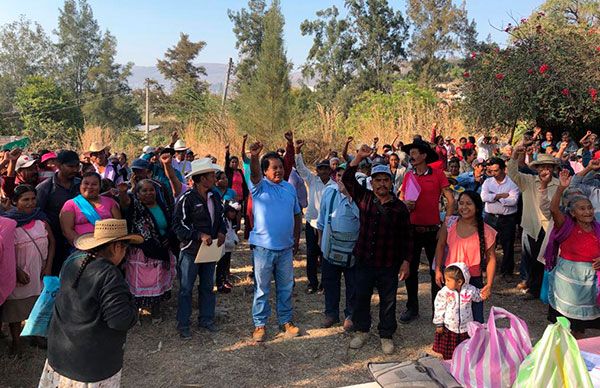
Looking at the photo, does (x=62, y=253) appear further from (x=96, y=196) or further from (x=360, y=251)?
(x=360, y=251)

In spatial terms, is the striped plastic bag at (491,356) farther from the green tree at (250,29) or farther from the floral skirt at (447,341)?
the green tree at (250,29)

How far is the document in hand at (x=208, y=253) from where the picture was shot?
4.37 meters

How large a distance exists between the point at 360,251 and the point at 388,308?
0.62 m

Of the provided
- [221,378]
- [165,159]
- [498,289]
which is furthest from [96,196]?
[498,289]

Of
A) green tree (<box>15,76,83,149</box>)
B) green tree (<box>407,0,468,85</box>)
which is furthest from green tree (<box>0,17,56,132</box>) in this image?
green tree (<box>407,0,468,85</box>)

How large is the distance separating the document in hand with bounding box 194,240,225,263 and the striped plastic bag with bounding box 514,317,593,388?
122 inches

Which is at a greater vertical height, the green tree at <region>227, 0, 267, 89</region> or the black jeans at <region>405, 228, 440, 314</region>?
the green tree at <region>227, 0, 267, 89</region>

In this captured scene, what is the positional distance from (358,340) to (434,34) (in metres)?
32.7

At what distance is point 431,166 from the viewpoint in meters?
4.84

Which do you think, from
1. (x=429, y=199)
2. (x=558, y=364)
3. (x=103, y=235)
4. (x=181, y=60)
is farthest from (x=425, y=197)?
(x=181, y=60)

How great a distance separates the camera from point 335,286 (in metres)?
4.86

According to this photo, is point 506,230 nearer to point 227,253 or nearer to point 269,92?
point 227,253

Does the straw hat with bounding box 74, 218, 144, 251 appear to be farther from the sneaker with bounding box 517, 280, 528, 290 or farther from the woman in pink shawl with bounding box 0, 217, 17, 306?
the sneaker with bounding box 517, 280, 528, 290

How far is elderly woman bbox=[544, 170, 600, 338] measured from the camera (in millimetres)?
3787
